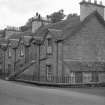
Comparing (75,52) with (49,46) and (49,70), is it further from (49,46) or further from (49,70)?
(49,70)

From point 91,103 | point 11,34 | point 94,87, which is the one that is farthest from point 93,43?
point 11,34

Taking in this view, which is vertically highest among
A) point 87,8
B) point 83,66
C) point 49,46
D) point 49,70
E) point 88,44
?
point 87,8

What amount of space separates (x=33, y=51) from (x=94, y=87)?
47.5 feet

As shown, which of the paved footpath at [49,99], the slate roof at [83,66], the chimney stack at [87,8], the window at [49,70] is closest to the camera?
the paved footpath at [49,99]

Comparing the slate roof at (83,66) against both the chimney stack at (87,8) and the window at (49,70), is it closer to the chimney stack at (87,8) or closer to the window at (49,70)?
the window at (49,70)

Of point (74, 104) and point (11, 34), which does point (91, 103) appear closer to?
point (74, 104)

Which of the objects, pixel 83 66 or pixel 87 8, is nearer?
pixel 83 66

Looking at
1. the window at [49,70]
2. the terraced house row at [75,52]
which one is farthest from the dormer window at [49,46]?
the window at [49,70]

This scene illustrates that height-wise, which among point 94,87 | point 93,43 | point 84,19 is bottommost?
point 94,87

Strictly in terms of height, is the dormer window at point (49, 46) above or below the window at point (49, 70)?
above

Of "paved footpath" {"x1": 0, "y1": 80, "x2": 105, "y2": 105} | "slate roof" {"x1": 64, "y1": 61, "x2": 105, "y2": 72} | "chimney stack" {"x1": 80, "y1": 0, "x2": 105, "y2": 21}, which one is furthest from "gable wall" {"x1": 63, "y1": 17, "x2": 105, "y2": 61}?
"paved footpath" {"x1": 0, "y1": 80, "x2": 105, "y2": 105}

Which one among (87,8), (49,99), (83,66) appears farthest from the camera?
(87,8)

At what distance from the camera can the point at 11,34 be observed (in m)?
55.8

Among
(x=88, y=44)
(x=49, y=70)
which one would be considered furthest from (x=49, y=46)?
(x=88, y=44)
